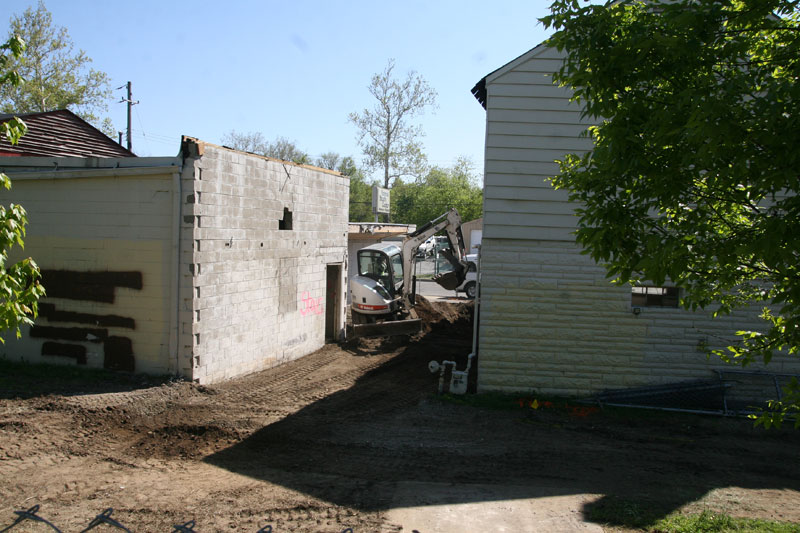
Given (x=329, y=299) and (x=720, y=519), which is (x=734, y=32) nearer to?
(x=720, y=519)

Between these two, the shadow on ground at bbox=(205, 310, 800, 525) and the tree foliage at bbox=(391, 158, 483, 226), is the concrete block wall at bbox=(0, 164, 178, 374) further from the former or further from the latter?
the tree foliage at bbox=(391, 158, 483, 226)

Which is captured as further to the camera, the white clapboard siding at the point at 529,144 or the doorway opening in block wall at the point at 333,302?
the doorway opening in block wall at the point at 333,302

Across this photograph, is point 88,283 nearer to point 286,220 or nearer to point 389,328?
point 286,220

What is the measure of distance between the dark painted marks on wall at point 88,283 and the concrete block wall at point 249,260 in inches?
46.8

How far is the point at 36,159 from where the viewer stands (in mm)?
11422

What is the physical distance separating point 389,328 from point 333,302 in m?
1.93

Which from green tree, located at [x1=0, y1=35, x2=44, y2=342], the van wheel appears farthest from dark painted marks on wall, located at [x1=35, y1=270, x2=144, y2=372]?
the van wheel

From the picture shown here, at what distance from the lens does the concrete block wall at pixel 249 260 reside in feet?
33.1

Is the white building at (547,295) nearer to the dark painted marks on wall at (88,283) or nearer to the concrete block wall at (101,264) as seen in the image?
the concrete block wall at (101,264)

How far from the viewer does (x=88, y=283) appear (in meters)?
10.5

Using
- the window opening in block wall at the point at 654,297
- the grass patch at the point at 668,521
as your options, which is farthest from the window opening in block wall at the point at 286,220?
the grass patch at the point at 668,521

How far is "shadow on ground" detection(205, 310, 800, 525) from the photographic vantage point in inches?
265

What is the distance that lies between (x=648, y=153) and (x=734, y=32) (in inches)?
39.3

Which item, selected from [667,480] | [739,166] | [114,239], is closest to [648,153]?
[739,166]
